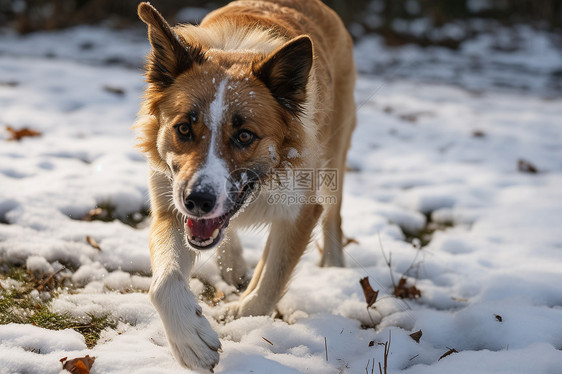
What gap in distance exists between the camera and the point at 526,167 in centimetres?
568

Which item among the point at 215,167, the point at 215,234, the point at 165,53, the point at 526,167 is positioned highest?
the point at 165,53

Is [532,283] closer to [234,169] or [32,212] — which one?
[234,169]

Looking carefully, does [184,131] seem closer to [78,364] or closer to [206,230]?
[206,230]

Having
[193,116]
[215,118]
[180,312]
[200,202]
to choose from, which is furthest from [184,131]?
[180,312]

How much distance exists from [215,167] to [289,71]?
81 centimetres

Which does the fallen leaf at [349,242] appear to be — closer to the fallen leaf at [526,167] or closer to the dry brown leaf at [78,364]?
the dry brown leaf at [78,364]

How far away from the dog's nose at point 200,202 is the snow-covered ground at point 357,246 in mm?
745

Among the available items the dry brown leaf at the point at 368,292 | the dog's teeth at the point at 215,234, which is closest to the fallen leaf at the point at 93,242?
the dog's teeth at the point at 215,234

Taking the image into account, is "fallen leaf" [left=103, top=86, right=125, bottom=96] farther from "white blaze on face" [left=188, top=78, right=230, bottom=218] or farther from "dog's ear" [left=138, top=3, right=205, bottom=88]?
"white blaze on face" [left=188, top=78, right=230, bottom=218]

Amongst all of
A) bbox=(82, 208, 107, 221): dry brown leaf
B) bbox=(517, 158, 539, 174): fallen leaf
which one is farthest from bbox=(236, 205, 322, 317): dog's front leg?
bbox=(517, 158, 539, 174): fallen leaf

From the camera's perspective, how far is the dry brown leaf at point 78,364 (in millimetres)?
2176

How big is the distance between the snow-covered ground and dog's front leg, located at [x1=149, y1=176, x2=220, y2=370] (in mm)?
96

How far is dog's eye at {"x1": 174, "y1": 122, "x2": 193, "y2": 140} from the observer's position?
8.91ft

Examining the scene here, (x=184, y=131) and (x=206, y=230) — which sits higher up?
(x=184, y=131)
